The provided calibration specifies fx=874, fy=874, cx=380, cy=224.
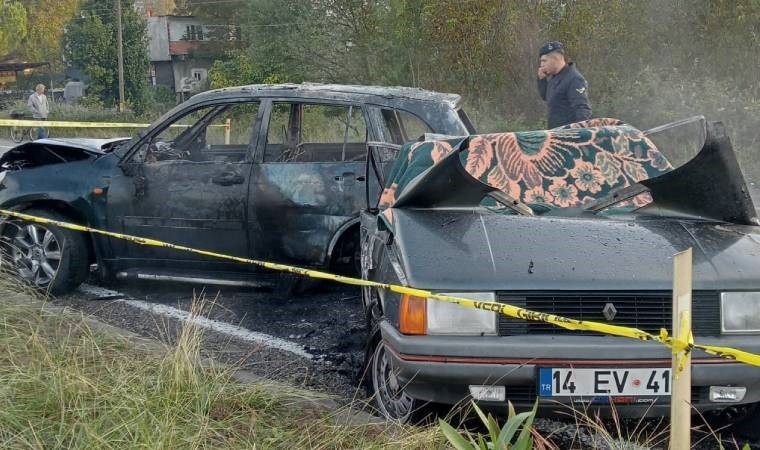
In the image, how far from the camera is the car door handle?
6184mm

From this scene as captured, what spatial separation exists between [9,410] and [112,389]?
0.41 m

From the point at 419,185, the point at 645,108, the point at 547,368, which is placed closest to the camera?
the point at 547,368

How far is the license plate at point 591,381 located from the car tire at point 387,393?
0.54 metres

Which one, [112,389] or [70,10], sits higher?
[70,10]

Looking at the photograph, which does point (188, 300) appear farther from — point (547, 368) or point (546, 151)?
point (547, 368)

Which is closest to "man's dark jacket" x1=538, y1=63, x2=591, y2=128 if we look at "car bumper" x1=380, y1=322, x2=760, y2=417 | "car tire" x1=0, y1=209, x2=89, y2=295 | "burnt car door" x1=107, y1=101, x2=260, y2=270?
"burnt car door" x1=107, y1=101, x2=260, y2=270

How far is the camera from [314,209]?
6.06m

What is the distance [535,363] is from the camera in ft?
11.5

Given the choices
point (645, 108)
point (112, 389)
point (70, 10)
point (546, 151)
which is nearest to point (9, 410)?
point (112, 389)

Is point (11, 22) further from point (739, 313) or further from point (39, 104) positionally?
point (739, 313)

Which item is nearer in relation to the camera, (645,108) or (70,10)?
(645,108)

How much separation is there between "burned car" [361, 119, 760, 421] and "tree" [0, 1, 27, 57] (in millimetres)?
62610

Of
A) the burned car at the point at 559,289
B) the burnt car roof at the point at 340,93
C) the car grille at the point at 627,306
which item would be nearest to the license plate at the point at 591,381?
the burned car at the point at 559,289

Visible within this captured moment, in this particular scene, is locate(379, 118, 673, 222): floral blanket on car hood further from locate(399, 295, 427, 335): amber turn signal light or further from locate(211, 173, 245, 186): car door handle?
locate(211, 173, 245, 186): car door handle
